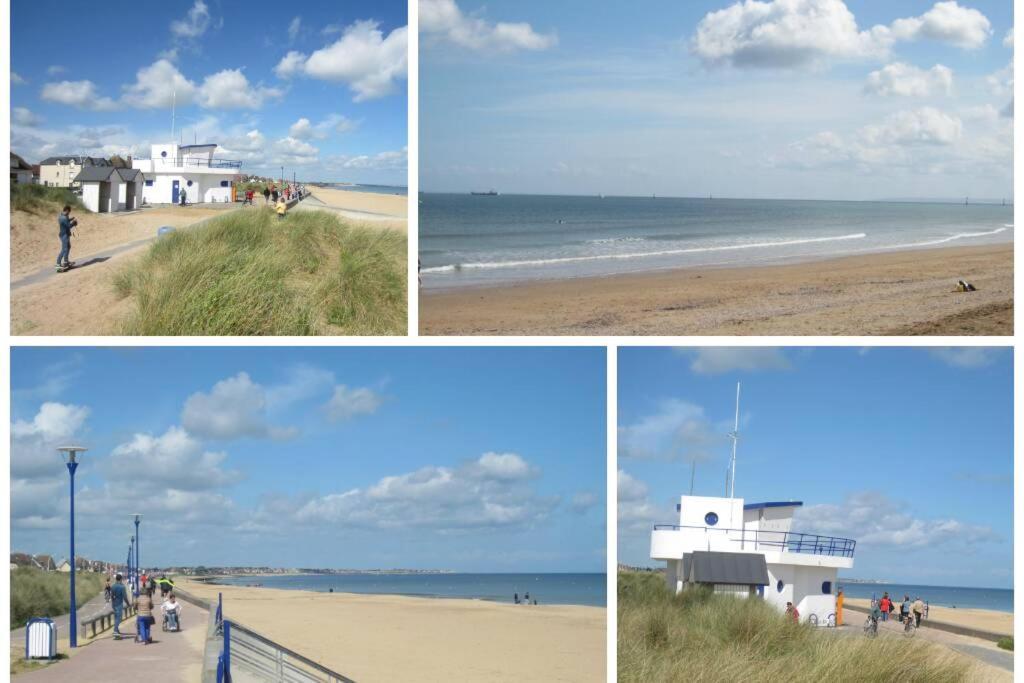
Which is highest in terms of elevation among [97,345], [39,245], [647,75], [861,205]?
[647,75]

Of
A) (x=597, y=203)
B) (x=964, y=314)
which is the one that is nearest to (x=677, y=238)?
(x=597, y=203)

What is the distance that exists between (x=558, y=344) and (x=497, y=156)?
1869 millimetres

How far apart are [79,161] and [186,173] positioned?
0.64 m

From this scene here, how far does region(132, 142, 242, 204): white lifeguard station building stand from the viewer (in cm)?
646

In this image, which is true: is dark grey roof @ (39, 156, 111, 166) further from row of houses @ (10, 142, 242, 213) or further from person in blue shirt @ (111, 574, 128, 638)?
person in blue shirt @ (111, 574, 128, 638)

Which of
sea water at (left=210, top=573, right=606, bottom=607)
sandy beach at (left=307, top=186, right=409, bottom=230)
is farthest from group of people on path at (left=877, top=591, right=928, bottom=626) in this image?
sea water at (left=210, top=573, right=606, bottom=607)

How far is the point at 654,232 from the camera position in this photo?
1280 centimetres

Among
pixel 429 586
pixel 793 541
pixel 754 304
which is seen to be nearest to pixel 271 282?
pixel 754 304

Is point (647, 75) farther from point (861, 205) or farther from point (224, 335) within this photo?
point (224, 335)

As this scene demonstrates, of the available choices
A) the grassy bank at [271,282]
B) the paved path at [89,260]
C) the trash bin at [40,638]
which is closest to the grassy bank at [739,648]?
the grassy bank at [271,282]

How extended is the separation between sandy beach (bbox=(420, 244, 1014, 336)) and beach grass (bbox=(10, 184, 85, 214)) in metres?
2.11

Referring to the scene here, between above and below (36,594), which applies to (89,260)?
above

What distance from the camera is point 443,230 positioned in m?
7.61

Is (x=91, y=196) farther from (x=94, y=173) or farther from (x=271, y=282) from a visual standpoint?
(x=271, y=282)
